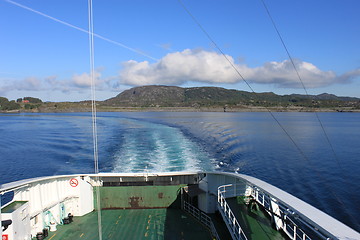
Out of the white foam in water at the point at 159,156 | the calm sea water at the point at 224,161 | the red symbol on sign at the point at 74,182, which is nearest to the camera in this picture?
the red symbol on sign at the point at 74,182

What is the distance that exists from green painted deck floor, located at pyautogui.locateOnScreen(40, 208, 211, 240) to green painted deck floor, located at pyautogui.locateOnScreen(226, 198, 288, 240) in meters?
1.49

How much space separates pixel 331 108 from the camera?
15000 centimetres

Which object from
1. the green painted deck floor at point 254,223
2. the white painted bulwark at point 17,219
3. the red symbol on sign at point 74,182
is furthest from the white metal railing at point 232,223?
the white painted bulwark at point 17,219

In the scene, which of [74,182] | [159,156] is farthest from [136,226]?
[159,156]

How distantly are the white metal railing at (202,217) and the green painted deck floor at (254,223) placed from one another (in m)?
1.03

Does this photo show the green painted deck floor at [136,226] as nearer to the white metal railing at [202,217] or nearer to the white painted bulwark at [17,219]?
the white metal railing at [202,217]

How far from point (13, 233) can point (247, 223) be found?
239 inches

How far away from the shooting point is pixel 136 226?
29.4 feet

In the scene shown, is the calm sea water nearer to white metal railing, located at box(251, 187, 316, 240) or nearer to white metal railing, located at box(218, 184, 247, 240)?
white metal railing, located at box(218, 184, 247, 240)

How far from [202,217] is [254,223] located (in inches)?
118

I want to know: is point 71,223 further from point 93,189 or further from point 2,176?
point 2,176

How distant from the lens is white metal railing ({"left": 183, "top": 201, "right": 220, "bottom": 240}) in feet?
27.1

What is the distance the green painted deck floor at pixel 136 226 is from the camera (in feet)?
27.1

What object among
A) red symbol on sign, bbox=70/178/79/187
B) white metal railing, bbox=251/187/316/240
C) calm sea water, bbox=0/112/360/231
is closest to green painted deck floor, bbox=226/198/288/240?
white metal railing, bbox=251/187/316/240
